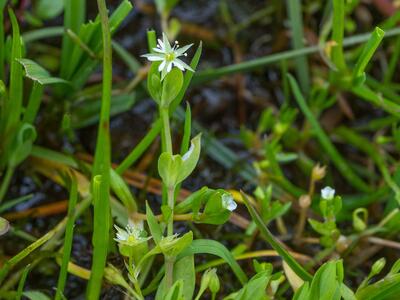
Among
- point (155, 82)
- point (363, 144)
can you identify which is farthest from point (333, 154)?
point (155, 82)

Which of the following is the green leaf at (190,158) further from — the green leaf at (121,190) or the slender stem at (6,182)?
the slender stem at (6,182)

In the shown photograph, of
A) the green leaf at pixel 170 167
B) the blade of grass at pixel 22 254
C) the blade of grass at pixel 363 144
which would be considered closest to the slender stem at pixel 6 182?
the blade of grass at pixel 22 254

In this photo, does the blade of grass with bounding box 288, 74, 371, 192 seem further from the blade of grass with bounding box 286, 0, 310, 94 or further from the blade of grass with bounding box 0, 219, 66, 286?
the blade of grass with bounding box 0, 219, 66, 286

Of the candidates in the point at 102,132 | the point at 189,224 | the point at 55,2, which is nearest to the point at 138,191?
the point at 189,224

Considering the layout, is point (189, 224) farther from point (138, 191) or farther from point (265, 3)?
point (265, 3)

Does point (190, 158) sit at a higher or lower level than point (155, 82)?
lower

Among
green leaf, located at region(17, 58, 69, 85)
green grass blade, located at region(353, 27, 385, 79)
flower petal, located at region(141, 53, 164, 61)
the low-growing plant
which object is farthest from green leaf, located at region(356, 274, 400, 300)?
green leaf, located at region(17, 58, 69, 85)

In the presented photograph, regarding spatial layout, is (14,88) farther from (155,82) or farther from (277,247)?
(277,247)
